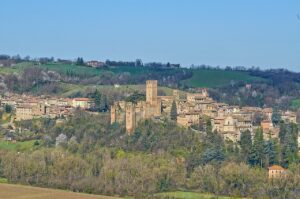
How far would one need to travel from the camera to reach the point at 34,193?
42156mm

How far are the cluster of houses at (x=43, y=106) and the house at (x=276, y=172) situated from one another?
74.3 ft

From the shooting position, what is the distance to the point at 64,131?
58062 mm

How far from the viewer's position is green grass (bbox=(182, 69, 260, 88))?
9169 cm

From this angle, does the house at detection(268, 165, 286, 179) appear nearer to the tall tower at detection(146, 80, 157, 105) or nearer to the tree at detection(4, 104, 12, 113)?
the tall tower at detection(146, 80, 157, 105)

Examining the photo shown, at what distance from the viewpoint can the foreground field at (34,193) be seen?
40737mm

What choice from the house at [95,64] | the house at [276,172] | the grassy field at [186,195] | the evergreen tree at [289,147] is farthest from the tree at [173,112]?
the house at [95,64]

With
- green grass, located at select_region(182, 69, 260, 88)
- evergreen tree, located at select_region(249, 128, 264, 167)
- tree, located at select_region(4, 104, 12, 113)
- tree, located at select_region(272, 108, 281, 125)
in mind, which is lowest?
evergreen tree, located at select_region(249, 128, 264, 167)

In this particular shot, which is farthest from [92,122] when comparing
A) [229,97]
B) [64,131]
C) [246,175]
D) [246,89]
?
[246,89]

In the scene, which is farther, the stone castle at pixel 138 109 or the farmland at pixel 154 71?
the farmland at pixel 154 71

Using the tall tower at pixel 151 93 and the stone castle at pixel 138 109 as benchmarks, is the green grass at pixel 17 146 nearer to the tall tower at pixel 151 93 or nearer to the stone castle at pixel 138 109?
the stone castle at pixel 138 109

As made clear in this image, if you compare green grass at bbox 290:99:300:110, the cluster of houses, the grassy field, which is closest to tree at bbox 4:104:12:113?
the cluster of houses

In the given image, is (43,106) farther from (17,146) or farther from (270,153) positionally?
(270,153)

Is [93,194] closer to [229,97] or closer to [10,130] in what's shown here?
[10,130]

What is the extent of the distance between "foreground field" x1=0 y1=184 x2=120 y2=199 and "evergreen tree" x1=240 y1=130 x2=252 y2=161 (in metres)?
11.5
